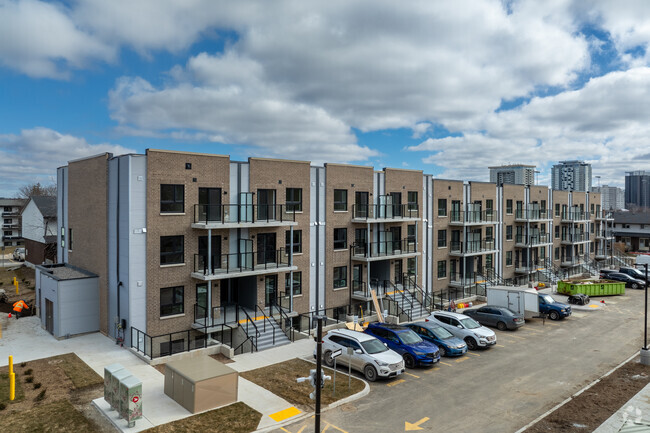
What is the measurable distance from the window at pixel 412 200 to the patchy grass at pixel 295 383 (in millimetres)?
17083

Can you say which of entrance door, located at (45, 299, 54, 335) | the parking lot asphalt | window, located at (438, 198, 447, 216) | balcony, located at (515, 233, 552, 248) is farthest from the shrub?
balcony, located at (515, 233, 552, 248)

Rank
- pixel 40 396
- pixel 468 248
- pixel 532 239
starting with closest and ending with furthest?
pixel 40 396, pixel 468 248, pixel 532 239

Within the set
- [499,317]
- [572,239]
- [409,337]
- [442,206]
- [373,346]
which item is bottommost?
[499,317]

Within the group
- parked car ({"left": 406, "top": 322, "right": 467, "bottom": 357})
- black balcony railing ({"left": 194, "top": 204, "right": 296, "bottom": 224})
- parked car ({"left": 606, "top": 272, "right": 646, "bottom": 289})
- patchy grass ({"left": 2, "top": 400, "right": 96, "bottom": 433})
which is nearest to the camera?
patchy grass ({"left": 2, "top": 400, "right": 96, "bottom": 433})

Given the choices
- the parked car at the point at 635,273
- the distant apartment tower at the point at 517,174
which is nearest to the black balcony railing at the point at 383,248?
the distant apartment tower at the point at 517,174

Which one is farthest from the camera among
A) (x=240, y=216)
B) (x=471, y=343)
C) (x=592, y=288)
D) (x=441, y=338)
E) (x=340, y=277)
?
→ (x=592, y=288)

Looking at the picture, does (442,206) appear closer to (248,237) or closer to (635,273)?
(248,237)

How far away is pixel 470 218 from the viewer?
38.8 m

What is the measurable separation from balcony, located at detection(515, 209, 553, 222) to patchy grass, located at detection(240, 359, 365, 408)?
3178cm

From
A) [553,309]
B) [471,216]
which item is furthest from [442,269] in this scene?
[553,309]

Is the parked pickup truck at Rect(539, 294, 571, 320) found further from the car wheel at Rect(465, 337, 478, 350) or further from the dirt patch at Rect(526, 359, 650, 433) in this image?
the car wheel at Rect(465, 337, 478, 350)

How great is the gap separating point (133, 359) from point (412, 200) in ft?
73.6

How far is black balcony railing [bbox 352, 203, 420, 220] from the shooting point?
31019 mm

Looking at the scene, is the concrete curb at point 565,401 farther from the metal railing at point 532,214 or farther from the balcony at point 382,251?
the metal railing at point 532,214
